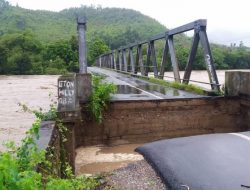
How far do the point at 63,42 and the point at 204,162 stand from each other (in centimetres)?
5697

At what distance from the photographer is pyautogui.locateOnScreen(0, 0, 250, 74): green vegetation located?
33.4m

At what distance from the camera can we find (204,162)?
310 cm

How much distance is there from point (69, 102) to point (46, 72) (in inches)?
1750

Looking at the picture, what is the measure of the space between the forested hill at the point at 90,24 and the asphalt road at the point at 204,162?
260 ft

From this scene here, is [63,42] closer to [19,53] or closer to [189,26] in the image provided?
[19,53]

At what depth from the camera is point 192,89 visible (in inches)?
440

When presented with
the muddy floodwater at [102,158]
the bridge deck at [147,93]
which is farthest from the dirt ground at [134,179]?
the bridge deck at [147,93]

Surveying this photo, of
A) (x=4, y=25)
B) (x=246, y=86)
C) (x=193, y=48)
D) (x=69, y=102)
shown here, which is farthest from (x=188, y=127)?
(x=4, y=25)

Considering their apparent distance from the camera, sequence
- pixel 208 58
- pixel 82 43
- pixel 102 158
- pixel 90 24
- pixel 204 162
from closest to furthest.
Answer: pixel 204 162
pixel 102 158
pixel 82 43
pixel 208 58
pixel 90 24

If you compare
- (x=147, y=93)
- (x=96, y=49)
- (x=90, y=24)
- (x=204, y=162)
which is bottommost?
(x=147, y=93)

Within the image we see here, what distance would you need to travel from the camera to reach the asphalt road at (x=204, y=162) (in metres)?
2.76

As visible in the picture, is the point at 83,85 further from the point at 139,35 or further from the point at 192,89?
the point at 139,35

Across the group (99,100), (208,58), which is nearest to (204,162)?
(99,100)

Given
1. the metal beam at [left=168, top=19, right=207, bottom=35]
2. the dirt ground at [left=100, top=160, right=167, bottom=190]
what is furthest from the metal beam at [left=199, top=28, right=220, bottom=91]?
the dirt ground at [left=100, top=160, right=167, bottom=190]
